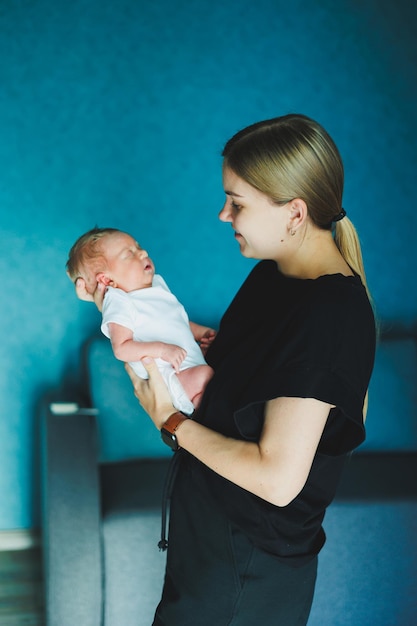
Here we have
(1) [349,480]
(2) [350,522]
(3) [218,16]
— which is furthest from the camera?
(3) [218,16]

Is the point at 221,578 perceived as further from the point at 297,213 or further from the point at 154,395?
the point at 297,213

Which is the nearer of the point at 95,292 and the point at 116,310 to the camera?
the point at 116,310

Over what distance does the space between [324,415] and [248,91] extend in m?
1.95

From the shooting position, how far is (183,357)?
1543 millimetres

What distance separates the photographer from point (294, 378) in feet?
3.70

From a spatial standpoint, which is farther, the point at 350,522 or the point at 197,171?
the point at 197,171

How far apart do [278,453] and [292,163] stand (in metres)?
0.50

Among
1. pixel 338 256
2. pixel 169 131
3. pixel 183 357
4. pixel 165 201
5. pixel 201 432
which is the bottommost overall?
pixel 201 432

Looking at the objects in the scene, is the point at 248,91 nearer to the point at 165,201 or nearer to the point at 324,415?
the point at 165,201

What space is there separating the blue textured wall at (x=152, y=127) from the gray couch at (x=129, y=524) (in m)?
0.38

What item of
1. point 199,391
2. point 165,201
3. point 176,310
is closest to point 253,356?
point 199,391

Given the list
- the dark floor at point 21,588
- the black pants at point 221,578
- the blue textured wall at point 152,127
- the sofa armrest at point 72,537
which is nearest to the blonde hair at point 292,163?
the black pants at point 221,578

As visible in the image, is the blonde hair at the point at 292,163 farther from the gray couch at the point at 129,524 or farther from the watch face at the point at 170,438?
the gray couch at the point at 129,524

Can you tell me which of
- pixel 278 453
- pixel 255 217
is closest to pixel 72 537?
pixel 278 453
